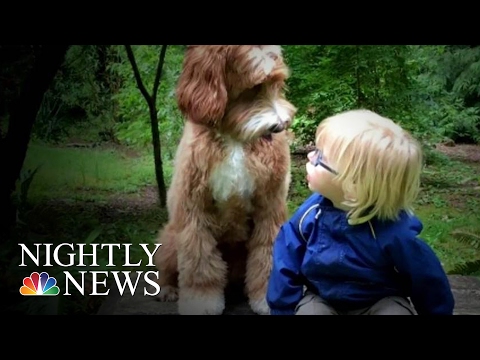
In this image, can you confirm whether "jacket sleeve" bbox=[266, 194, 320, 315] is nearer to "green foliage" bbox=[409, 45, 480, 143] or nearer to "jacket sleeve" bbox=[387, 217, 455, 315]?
"jacket sleeve" bbox=[387, 217, 455, 315]

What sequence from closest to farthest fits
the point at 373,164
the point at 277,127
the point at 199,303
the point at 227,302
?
the point at 373,164
the point at 277,127
the point at 199,303
the point at 227,302

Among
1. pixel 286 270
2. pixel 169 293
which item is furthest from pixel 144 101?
pixel 286 270

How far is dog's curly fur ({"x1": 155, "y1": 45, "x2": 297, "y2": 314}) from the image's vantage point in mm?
2129

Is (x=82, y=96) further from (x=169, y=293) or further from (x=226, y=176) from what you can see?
(x=169, y=293)

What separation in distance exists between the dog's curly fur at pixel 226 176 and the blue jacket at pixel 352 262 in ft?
0.66

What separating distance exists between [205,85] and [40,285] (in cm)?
107

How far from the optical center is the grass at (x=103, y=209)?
2.44m

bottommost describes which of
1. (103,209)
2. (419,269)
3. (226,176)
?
(103,209)

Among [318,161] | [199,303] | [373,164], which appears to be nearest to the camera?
[373,164]

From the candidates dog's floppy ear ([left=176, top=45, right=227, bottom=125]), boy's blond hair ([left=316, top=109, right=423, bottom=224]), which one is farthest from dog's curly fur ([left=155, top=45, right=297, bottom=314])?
boy's blond hair ([left=316, top=109, right=423, bottom=224])

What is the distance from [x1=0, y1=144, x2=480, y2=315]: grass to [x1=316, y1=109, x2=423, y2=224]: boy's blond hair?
21.5 inches

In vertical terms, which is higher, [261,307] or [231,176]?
[231,176]

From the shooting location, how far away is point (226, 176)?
2.20 m
